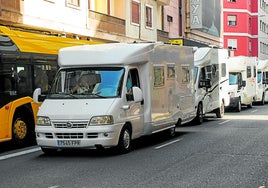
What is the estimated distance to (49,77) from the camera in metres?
15.3

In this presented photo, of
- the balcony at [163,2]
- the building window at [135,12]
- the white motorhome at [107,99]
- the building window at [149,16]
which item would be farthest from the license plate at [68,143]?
the balcony at [163,2]

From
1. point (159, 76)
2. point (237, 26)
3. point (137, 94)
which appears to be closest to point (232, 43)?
point (237, 26)

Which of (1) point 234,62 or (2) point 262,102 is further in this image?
(2) point 262,102

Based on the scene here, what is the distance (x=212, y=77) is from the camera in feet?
72.2

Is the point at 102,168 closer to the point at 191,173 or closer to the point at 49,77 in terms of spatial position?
the point at 191,173

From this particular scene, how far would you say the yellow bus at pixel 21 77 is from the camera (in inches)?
514

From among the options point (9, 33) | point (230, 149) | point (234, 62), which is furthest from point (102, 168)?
point (234, 62)

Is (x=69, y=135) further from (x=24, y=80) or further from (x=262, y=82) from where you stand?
(x=262, y=82)

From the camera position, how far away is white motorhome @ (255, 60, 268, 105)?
1381 inches

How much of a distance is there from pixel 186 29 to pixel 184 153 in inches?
1379

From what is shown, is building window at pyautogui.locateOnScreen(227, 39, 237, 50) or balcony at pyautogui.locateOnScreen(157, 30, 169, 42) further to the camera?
building window at pyautogui.locateOnScreen(227, 39, 237, 50)

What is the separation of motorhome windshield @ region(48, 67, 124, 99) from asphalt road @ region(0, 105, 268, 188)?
1.32m

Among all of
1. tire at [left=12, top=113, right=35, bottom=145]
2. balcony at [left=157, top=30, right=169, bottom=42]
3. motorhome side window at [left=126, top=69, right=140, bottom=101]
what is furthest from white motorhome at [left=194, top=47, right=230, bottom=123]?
balcony at [left=157, top=30, right=169, bottom=42]

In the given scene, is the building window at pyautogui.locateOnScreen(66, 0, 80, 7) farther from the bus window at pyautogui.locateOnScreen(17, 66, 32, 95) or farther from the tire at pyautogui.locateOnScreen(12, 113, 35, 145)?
the tire at pyautogui.locateOnScreen(12, 113, 35, 145)
